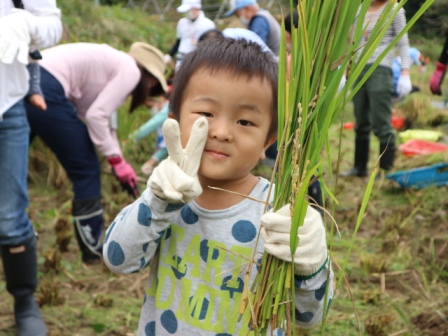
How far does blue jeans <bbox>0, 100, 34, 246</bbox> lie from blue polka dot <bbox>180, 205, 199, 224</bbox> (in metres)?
1.04

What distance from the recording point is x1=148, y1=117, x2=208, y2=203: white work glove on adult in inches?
49.1

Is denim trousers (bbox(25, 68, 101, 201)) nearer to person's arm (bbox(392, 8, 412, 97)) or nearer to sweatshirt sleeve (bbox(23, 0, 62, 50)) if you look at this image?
sweatshirt sleeve (bbox(23, 0, 62, 50))

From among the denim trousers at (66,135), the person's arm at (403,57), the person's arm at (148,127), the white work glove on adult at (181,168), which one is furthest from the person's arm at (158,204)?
the person's arm at (403,57)

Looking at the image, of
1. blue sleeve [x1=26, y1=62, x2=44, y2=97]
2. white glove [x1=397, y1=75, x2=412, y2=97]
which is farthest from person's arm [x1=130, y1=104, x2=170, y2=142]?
blue sleeve [x1=26, y1=62, x2=44, y2=97]

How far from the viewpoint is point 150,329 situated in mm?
1528

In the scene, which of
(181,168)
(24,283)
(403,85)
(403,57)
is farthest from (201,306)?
(403,85)

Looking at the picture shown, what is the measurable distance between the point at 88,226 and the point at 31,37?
4.51 ft

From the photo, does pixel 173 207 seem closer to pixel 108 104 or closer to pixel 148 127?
pixel 108 104

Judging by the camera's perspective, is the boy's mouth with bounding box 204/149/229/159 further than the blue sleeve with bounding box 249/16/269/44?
No

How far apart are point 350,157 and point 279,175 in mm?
5126

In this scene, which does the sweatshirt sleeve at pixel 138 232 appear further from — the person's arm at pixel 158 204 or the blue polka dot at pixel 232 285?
the blue polka dot at pixel 232 285

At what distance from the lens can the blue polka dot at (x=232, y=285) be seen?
1403mm

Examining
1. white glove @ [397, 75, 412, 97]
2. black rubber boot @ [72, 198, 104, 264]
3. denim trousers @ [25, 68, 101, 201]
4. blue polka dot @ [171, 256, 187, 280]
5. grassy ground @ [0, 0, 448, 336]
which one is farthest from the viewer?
white glove @ [397, 75, 412, 97]

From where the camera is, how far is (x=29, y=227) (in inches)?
99.0
